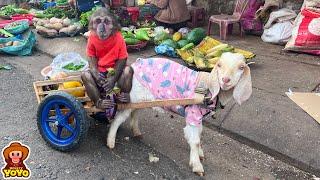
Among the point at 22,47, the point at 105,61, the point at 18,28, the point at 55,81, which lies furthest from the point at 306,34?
the point at 18,28

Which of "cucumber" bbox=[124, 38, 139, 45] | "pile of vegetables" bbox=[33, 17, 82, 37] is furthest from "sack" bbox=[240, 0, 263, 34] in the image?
"pile of vegetables" bbox=[33, 17, 82, 37]

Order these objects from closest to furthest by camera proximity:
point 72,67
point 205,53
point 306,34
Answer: point 72,67 < point 205,53 < point 306,34

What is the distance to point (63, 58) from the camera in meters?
4.30

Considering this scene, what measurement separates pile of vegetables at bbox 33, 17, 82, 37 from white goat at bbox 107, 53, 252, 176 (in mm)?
4345

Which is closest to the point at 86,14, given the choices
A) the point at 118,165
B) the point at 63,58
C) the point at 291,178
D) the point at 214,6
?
the point at 214,6

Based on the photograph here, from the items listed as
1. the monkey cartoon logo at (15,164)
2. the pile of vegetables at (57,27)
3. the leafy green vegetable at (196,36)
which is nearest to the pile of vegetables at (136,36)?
the leafy green vegetable at (196,36)

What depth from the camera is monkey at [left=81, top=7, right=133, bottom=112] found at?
3586 millimetres

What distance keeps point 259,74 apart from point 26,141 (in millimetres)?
3397

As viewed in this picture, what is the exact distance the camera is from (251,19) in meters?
7.62

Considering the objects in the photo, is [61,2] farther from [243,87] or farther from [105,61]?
[243,87]

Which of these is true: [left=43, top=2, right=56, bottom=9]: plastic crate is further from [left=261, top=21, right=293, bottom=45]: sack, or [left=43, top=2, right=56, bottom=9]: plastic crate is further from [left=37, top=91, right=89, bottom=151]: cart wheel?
[left=37, top=91, right=89, bottom=151]: cart wheel

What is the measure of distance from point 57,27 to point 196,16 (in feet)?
9.67

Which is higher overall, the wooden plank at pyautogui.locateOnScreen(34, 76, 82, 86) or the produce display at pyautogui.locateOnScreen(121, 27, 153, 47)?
the wooden plank at pyautogui.locateOnScreen(34, 76, 82, 86)

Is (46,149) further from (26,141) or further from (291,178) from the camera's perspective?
(291,178)
